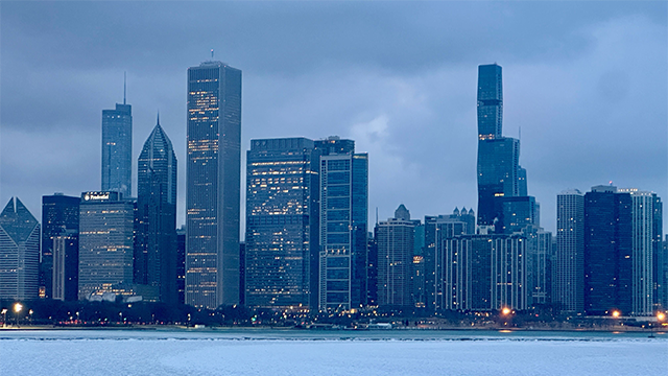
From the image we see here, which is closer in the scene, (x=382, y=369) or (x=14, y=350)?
(x=382, y=369)

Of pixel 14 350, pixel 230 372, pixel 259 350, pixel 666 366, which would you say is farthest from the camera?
pixel 259 350

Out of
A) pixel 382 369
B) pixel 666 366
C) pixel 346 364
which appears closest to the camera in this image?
pixel 382 369

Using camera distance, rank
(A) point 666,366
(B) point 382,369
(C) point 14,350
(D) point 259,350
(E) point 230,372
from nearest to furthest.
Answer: (E) point 230,372 → (B) point 382,369 → (A) point 666,366 → (C) point 14,350 → (D) point 259,350

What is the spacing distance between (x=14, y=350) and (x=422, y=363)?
1947 inches

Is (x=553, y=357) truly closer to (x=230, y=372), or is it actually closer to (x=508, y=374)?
(x=508, y=374)

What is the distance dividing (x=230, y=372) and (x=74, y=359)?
2587 centimetres

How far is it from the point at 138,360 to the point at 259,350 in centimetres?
Answer: 3137

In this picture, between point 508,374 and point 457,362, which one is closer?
point 508,374

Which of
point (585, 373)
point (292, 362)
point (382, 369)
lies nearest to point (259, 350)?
point (292, 362)

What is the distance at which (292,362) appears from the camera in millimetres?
113250

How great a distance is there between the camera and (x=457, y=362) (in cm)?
12094

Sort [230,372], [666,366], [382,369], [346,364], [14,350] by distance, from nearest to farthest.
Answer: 1. [230,372]
2. [382,369]
3. [346,364]
4. [666,366]
5. [14,350]

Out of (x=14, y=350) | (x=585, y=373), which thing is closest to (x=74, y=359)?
(x=14, y=350)

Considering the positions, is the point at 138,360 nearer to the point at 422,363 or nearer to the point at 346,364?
the point at 346,364
